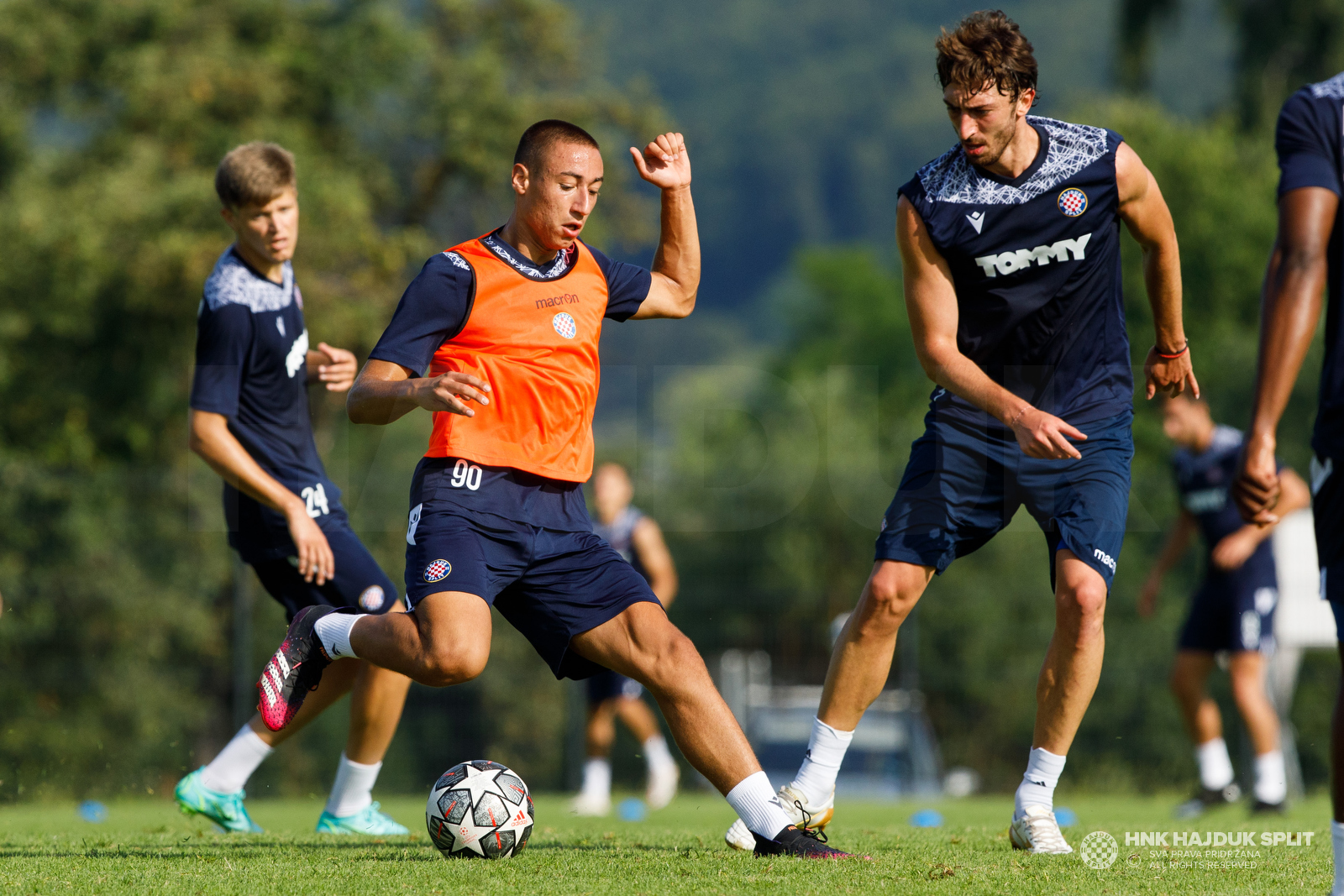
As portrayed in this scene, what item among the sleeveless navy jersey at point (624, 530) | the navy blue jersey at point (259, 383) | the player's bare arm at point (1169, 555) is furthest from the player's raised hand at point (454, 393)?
the sleeveless navy jersey at point (624, 530)

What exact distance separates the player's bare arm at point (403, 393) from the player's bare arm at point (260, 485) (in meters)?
1.15

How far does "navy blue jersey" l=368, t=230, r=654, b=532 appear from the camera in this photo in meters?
4.40

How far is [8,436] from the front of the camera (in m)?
20.7

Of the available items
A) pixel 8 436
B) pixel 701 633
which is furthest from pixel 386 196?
pixel 701 633

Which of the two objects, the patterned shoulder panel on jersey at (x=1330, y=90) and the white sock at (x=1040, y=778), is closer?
the patterned shoulder panel on jersey at (x=1330, y=90)

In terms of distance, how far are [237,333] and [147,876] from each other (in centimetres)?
236

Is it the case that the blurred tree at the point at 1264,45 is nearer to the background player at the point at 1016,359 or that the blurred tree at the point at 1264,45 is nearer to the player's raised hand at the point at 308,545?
the background player at the point at 1016,359

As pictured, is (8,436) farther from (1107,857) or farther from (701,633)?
(1107,857)

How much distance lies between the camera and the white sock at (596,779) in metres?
10.8

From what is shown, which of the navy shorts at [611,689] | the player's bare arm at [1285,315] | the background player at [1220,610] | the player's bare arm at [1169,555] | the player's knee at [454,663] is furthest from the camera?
the navy shorts at [611,689]

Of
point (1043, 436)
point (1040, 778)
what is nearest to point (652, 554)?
point (1040, 778)

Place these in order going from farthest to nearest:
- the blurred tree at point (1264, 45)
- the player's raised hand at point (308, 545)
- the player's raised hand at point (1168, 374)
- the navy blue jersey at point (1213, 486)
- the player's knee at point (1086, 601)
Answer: the blurred tree at point (1264, 45) < the navy blue jersey at point (1213, 486) < the player's raised hand at point (308, 545) < the player's raised hand at point (1168, 374) < the player's knee at point (1086, 601)

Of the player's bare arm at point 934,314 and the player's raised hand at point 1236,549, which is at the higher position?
the player's bare arm at point 934,314

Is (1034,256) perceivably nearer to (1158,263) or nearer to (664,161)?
(1158,263)
